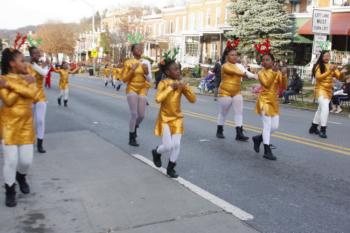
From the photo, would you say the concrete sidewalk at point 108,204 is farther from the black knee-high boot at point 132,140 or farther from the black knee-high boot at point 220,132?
the black knee-high boot at point 220,132

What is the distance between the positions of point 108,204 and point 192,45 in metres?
46.4

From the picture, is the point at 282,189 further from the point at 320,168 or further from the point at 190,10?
the point at 190,10

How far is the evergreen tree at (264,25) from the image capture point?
3219 centimetres

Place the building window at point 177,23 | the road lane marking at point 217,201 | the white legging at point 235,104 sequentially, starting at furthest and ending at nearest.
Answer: the building window at point 177,23, the white legging at point 235,104, the road lane marking at point 217,201

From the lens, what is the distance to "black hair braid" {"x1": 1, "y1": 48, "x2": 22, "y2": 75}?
529cm

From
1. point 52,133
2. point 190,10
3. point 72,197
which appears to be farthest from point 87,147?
point 190,10

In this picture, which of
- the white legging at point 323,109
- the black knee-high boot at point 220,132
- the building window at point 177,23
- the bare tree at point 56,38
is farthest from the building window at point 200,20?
the black knee-high boot at point 220,132

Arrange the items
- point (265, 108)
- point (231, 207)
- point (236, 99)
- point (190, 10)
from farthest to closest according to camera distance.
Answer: point (190, 10) → point (236, 99) → point (265, 108) → point (231, 207)

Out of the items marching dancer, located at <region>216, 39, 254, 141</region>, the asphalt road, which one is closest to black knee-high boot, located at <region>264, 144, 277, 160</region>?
the asphalt road

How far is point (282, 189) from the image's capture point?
6.04 meters

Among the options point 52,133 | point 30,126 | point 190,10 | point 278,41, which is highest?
point 190,10

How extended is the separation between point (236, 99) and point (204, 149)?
1.37 metres

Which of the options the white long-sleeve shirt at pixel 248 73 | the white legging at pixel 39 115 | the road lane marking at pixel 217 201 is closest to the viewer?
the road lane marking at pixel 217 201

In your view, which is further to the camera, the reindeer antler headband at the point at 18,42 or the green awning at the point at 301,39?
the green awning at the point at 301,39
